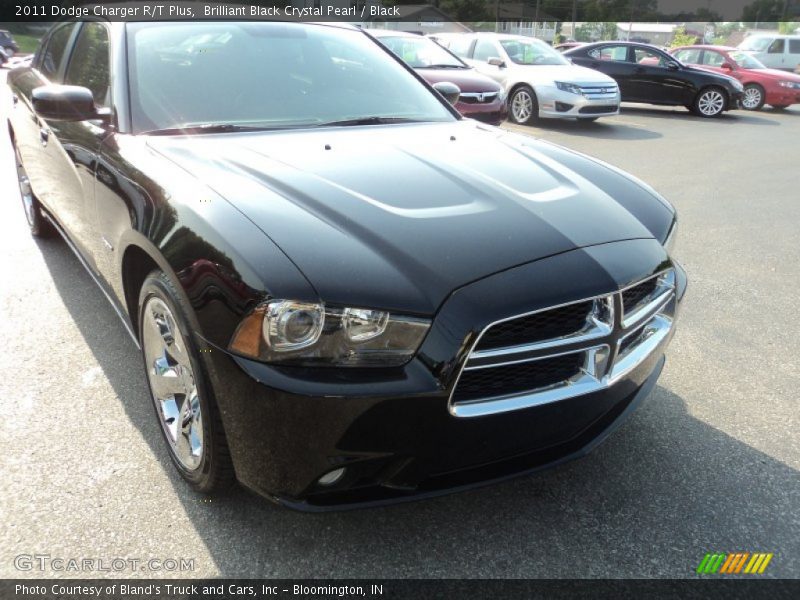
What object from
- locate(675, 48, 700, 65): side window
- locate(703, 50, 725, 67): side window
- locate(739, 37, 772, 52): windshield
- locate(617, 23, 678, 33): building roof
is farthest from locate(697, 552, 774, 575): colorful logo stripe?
locate(617, 23, 678, 33): building roof

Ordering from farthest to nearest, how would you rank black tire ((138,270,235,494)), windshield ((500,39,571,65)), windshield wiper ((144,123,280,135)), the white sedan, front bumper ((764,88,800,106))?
front bumper ((764,88,800,106)) < windshield ((500,39,571,65)) < the white sedan < windshield wiper ((144,123,280,135)) < black tire ((138,270,235,494))

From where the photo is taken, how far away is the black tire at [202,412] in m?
2.00

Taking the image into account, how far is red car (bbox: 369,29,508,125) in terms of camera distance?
957cm

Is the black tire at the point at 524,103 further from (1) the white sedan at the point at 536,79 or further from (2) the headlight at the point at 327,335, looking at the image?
(2) the headlight at the point at 327,335

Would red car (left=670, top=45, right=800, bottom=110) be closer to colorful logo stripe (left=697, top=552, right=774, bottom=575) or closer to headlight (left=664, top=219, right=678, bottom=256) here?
headlight (left=664, top=219, right=678, bottom=256)

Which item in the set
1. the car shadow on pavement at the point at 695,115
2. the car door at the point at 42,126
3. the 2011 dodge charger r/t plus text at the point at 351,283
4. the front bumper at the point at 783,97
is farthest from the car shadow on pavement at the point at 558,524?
the front bumper at the point at 783,97

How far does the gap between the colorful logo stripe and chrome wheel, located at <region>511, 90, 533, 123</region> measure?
33.9ft

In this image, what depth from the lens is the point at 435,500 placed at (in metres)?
2.36

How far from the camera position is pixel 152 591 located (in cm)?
196

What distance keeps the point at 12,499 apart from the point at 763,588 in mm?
2422

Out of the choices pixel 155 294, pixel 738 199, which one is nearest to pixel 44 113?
pixel 155 294

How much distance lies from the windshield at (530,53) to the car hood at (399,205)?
32.2 ft

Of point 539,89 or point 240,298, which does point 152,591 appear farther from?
point 539,89

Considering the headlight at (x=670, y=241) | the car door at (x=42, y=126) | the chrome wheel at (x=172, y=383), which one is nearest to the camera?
the chrome wheel at (x=172, y=383)
